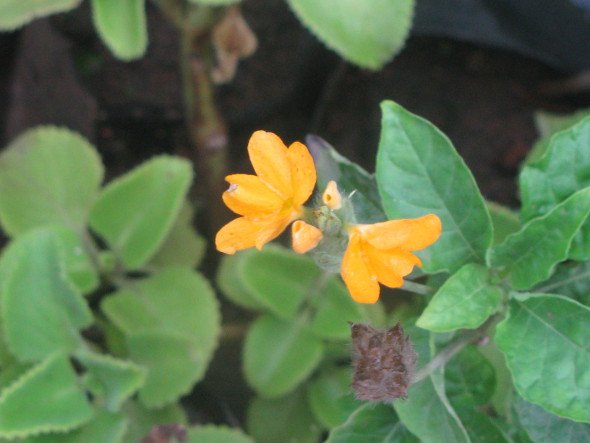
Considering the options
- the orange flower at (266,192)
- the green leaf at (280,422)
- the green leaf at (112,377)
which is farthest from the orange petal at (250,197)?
the green leaf at (280,422)

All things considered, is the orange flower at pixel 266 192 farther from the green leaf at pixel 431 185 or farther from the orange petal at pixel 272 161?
the green leaf at pixel 431 185

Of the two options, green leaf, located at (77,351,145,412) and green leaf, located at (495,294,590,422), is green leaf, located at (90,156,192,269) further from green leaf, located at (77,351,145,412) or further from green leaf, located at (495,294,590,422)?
green leaf, located at (495,294,590,422)

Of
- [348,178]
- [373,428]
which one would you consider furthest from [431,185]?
[373,428]

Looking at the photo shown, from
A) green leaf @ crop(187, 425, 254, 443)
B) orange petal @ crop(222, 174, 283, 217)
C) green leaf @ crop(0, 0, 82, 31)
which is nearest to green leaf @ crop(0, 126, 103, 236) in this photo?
green leaf @ crop(0, 0, 82, 31)

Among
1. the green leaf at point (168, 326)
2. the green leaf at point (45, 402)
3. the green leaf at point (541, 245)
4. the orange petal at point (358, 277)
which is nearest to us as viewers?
the orange petal at point (358, 277)

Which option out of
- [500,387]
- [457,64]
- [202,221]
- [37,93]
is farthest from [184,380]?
[457,64]

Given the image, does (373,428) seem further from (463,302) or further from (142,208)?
(142,208)

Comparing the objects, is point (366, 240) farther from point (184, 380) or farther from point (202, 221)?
point (202, 221)
